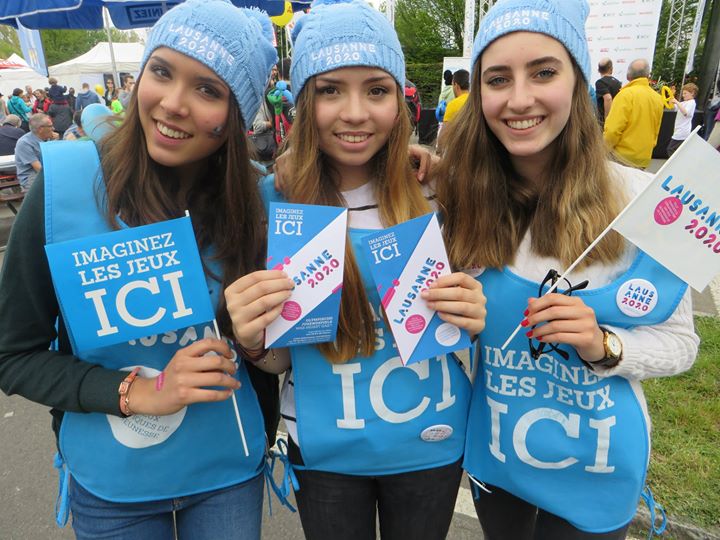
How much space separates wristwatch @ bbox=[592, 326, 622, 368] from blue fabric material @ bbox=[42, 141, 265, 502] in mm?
1082

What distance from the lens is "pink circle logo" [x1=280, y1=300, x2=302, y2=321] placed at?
1.33 m

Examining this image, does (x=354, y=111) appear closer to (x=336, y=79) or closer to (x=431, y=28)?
(x=336, y=79)

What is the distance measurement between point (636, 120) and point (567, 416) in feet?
21.2

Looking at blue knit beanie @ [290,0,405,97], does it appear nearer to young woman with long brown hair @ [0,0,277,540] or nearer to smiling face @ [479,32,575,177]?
young woman with long brown hair @ [0,0,277,540]

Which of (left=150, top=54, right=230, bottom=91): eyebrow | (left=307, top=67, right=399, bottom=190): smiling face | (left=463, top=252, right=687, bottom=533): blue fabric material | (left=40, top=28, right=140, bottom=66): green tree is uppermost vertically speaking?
(left=150, top=54, right=230, bottom=91): eyebrow

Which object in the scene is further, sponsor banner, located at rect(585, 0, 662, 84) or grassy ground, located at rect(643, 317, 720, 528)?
sponsor banner, located at rect(585, 0, 662, 84)

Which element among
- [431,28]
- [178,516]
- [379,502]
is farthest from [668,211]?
[431,28]

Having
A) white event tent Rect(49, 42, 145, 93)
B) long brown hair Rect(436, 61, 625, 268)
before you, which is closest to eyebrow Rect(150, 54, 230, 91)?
long brown hair Rect(436, 61, 625, 268)

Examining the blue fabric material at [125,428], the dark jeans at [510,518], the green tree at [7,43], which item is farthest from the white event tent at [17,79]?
the dark jeans at [510,518]

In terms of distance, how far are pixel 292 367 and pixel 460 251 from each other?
62 cm

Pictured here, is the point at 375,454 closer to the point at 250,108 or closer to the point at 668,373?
the point at 668,373

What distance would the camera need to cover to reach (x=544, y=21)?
1.43 metres

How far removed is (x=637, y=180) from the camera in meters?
1.54

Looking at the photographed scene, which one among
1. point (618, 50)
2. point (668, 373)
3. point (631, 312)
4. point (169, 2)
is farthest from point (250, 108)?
point (618, 50)
